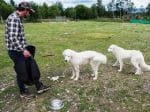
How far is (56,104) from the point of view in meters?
8.67

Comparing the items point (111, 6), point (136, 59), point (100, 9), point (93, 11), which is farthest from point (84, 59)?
point (111, 6)

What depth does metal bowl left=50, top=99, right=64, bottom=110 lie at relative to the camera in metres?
8.57

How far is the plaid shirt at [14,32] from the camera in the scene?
8.38 meters

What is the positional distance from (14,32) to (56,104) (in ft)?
6.43

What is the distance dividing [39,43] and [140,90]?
32.7 ft

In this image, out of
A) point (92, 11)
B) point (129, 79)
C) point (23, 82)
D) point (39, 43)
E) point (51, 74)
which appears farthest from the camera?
point (92, 11)

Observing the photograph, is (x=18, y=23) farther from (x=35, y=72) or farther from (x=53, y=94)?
(x=53, y=94)

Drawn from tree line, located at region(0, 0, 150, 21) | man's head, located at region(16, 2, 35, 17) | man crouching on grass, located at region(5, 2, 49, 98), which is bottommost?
tree line, located at region(0, 0, 150, 21)

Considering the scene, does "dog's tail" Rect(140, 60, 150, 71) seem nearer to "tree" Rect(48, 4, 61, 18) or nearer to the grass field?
the grass field

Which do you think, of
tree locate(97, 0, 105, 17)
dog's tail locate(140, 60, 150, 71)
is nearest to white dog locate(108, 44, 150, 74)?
dog's tail locate(140, 60, 150, 71)

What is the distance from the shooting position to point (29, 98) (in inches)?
360

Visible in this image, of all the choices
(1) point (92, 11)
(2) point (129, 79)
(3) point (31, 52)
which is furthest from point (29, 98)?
(1) point (92, 11)

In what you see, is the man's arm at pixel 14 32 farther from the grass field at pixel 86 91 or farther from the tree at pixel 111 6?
the tree at pixel 111 6

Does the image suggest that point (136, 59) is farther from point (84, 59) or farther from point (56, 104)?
point (56, 104)
